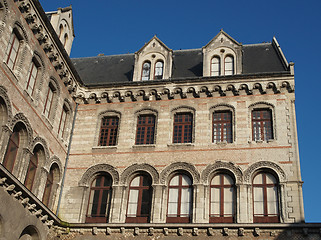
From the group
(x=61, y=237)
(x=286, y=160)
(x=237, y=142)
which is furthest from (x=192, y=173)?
(x=61, y=237)

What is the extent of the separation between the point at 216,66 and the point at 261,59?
9.57 feet

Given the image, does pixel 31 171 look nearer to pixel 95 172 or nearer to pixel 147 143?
pixel 95 172

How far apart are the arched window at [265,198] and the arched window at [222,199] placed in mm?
1077

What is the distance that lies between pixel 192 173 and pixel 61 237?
7013mm

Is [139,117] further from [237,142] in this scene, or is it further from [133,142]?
[237,142]

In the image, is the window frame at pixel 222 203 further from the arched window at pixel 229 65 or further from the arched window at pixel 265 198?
the arched window at pixel 229 65

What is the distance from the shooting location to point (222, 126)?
77.7 ft

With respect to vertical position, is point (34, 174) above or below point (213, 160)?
below

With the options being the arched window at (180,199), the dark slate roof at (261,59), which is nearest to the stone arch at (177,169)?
the arched window at (180,199)

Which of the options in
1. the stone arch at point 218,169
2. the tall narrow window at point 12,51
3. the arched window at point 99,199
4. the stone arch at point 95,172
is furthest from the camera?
the stone arch at point 95,172

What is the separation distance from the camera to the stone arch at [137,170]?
2275cm

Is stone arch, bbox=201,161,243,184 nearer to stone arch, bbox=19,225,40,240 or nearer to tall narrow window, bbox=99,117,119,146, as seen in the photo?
tall narrow window, bbox=99,117,119,146

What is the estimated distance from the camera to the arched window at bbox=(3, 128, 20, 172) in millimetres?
18594

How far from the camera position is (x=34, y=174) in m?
20.8
